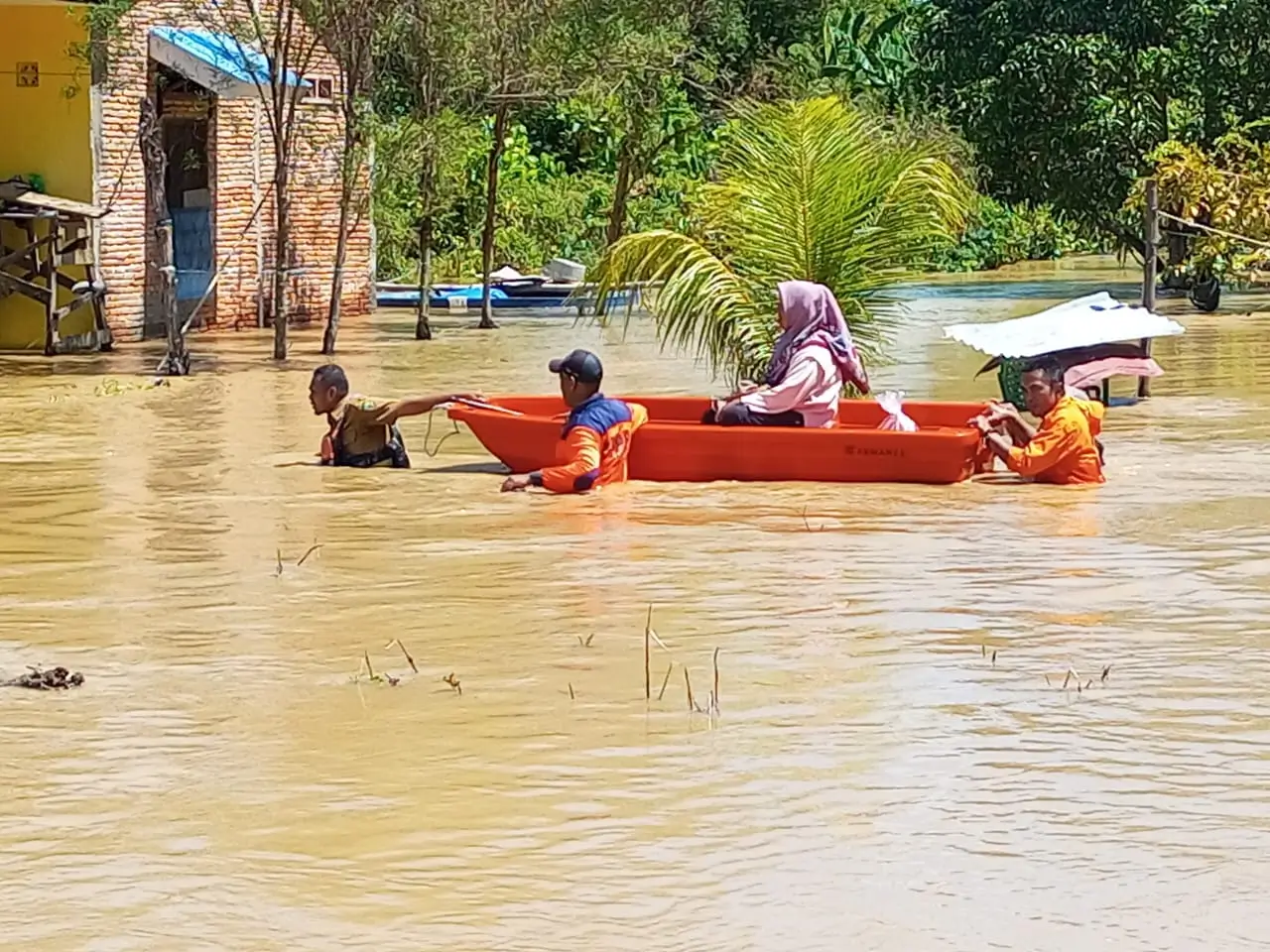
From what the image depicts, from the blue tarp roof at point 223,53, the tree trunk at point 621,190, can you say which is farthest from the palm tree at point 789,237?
the tree trunk at point 621,190

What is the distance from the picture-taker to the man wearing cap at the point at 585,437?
42.4ft

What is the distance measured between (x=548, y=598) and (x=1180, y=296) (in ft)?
84.5

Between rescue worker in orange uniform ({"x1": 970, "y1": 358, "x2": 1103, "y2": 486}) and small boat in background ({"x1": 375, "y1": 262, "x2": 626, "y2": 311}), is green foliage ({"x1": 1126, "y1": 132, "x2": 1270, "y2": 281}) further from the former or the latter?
small boat in background ({"x1": 375, "y1": 262, "x2": 626, "y2": 311})

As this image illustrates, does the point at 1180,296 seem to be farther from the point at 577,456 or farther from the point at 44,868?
the point at 44,868

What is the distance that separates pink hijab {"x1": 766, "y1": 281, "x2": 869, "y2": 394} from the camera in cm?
1371

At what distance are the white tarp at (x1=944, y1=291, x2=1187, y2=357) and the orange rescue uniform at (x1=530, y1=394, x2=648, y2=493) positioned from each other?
3.56m

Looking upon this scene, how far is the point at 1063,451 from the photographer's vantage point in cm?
1340

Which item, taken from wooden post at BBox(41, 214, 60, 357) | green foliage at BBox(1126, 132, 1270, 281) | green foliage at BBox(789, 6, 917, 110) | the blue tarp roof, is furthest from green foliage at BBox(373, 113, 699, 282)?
green foliage at BBox(1126, 132, 1270, 281)

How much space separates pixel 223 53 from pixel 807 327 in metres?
11.8

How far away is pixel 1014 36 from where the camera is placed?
119 feet

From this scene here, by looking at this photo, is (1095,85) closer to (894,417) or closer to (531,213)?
(531,213)

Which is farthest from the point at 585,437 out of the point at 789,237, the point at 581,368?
the point at 789,237

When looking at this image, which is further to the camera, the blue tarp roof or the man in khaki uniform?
the blue tarp roof

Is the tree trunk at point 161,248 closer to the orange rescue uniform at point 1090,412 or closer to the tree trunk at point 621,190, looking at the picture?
the orange rescue uniform at point 1090,412
